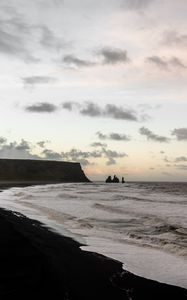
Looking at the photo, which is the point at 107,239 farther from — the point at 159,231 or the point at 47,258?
the point at 47,258

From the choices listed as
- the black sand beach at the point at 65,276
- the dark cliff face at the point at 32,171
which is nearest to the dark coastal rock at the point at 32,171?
the dark cliff face at the point at 32,171

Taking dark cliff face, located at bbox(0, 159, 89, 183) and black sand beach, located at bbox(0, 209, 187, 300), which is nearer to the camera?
black sand beach, located at bbox(0, 209, 187, 300)

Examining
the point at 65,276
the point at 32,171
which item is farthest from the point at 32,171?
the point at 65,276

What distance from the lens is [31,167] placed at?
191000 mm

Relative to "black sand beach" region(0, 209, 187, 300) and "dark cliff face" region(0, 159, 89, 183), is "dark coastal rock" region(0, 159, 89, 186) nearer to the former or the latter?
"dark cliff face" region(0, 159, 89, 183)

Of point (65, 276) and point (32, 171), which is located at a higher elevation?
point (32, 171)

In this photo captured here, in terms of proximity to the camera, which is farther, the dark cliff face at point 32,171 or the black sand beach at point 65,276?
the dark cliff face at point 32,171

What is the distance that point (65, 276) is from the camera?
9.78 metres

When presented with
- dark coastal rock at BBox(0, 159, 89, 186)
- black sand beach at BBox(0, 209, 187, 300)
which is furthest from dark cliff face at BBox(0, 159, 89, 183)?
black sand beach at BBox(0, 209, 187, 300)

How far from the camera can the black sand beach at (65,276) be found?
8430 millimetres

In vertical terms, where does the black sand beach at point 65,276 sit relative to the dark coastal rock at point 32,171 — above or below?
below

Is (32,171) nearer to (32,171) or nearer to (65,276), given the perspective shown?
(32,171)

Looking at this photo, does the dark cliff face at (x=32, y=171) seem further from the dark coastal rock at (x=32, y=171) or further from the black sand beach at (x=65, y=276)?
the black sand beach at (x=65, y=276)

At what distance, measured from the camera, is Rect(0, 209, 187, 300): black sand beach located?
8.43m
